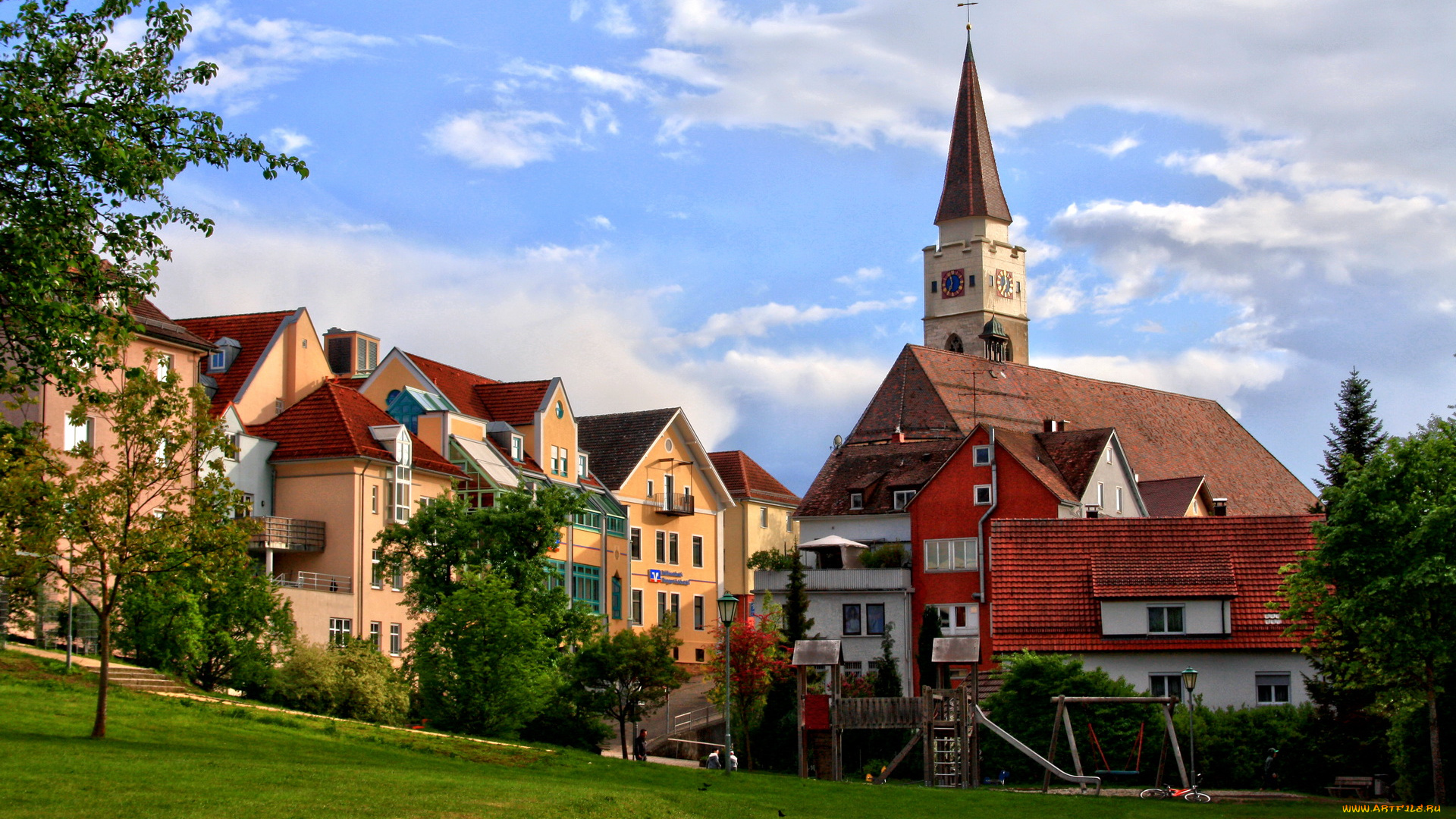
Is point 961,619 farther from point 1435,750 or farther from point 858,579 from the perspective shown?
point 1435,750

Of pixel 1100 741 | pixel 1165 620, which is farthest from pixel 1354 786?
pixel 1165 620

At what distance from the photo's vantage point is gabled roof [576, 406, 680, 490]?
249ft

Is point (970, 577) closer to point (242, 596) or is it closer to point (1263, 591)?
point (1263, 591)

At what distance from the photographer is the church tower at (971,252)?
152500 mm

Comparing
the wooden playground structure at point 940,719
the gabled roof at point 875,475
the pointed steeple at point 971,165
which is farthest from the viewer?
the pointed steeple at point 971,165

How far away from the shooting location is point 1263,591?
5069 cm

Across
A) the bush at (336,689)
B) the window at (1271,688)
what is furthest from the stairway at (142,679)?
the window at (1271,688)

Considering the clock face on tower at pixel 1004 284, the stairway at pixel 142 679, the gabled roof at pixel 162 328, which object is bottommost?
the stairway at pixel 142 679

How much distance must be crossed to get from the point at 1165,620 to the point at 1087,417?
1695 inches

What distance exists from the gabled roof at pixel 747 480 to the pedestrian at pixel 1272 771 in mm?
51921

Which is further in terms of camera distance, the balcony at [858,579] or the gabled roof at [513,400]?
the gabled roof at [513,400]

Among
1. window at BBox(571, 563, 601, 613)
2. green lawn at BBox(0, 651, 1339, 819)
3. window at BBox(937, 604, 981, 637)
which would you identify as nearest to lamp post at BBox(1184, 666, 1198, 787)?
green lawn at BBox(0, 651, 1339, 819)

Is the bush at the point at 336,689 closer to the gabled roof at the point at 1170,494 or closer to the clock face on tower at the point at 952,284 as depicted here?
the gabled roof at the point at 1170,494

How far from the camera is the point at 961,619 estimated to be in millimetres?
65875
